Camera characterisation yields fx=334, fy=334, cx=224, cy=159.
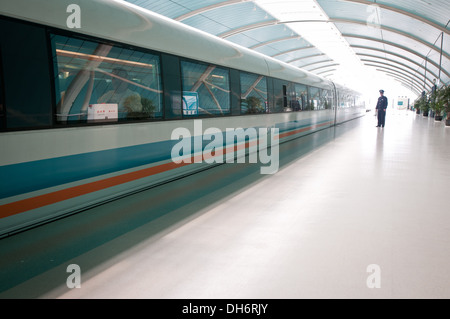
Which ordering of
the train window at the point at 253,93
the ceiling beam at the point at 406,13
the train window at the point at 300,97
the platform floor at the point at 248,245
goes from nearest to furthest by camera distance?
the platform floor at the point at 248,245 → the train window at the point at 253,93 → the train window at the point at 300,97 → the ceiling beam at the point at 406,13

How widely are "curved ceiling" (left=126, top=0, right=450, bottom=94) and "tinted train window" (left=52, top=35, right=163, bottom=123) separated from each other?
11556 mm

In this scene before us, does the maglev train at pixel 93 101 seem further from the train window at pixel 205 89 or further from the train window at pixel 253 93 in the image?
the train window at pixel 253 93

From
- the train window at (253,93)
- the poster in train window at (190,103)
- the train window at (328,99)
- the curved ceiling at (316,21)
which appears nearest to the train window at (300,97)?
the train window at (253,93)

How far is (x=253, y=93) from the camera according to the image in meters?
8.86

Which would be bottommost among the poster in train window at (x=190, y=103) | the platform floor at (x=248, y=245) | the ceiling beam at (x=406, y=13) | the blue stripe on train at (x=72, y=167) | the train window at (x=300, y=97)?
the platform floor at (x=248, y=245)

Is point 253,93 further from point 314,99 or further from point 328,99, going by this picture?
point 328,99

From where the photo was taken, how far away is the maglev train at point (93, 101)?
354 centimetres

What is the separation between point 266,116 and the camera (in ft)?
31.8

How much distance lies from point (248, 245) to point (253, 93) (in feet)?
19.8

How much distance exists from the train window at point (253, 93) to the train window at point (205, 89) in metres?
0.82

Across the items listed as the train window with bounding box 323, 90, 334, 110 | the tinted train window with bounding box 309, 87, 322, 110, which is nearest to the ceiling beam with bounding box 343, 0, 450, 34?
the train window with bounding box 323, 90, 334, 110

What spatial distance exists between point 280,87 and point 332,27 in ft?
47.2

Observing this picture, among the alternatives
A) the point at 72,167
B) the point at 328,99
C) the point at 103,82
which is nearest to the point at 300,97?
the point at 328,99

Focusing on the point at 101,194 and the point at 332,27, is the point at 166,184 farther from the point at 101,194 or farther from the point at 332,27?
the point at 332,27
